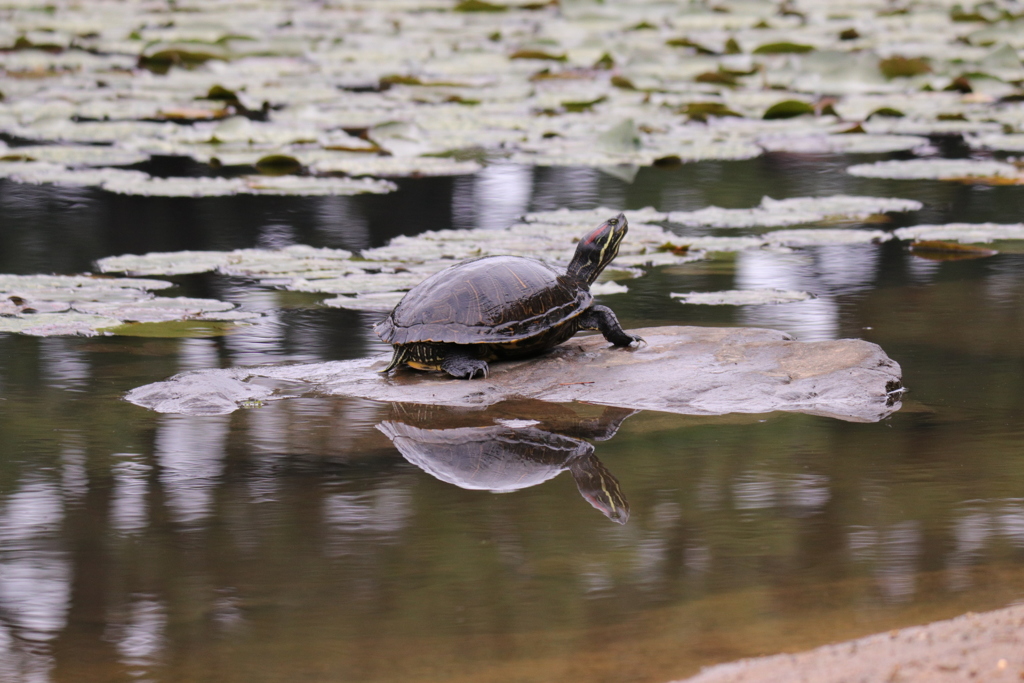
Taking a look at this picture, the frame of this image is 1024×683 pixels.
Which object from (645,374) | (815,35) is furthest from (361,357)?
(815,35)

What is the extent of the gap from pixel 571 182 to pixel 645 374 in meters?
3.69

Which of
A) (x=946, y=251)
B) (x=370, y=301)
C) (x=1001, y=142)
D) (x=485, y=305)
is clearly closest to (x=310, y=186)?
(x=370, y=301)

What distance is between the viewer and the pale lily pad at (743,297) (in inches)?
174

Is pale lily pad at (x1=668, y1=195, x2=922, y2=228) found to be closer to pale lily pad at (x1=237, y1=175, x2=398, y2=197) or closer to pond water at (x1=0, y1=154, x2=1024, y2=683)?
pond water at (x1=0, y1=154, x2=1024, y2=683)

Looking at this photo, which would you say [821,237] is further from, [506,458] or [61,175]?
[61,175]

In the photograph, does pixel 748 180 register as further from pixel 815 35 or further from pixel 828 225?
pixel 815 35

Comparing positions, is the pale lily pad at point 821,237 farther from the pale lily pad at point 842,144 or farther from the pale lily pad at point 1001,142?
the pale lily pad at point 1001,142

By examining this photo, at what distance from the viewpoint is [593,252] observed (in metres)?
4.15

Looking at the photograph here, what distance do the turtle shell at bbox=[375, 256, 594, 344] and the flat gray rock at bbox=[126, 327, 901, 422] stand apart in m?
0.13

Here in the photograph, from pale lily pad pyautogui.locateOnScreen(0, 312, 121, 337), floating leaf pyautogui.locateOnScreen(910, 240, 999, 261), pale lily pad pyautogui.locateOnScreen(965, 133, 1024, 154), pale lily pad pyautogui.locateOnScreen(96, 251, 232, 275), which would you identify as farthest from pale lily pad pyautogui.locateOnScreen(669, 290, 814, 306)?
pale lily pad pyautogui.locateOnScreen(965, 133, 1024, 154)

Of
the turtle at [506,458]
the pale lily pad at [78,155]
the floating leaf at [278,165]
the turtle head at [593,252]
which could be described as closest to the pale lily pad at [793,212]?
the turtle head at [593,252]

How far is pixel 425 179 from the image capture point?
23.4ft

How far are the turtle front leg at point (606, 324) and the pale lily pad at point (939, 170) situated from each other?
10.5 ft

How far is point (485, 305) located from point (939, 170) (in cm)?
367
